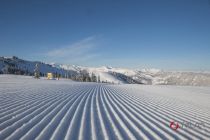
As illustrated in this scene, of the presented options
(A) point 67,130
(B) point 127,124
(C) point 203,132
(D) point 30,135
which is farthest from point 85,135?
(C) point 203,132

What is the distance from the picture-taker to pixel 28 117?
7867 millimetres

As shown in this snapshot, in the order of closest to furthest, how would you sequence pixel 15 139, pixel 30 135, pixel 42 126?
pixel 15 139, pixel 30 135, pixel 42 126

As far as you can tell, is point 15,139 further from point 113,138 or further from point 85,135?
point 113,138

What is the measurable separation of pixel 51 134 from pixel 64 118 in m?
2.21

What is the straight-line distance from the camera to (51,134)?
594 centimetres

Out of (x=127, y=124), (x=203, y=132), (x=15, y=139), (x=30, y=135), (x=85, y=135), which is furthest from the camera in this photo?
(x=127, y=124)

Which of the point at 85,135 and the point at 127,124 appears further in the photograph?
the point at 127,124

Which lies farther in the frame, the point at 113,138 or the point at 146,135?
the point at 146,135

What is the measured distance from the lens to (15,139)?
17.4ft

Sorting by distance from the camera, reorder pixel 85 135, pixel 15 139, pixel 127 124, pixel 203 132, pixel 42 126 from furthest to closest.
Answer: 1. pixel 127 124
2. pixel 203 132
3. pixel 42 126
4. pixel 85 135
5. pixel 15 139

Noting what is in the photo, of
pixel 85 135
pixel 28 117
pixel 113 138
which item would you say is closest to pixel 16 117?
pixel 28 117

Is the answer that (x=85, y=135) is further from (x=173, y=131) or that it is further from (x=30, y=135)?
(x=173, y=131)

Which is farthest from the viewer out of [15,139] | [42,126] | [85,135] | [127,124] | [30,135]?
[127,124]

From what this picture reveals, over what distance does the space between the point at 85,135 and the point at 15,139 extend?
164 cm
